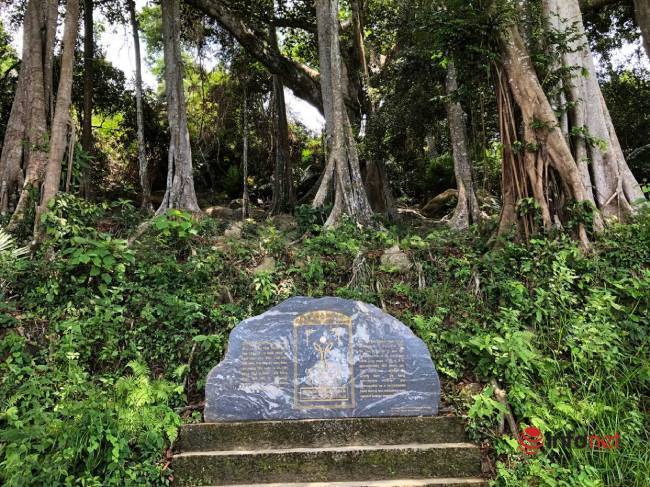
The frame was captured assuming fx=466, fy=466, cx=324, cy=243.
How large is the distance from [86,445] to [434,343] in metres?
3.20

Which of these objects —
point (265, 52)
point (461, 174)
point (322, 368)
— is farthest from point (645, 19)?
point (322, 368)

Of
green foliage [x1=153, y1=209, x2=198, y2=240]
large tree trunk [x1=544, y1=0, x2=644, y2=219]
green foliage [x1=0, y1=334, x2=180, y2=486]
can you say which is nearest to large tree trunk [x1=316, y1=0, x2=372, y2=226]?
green foliage [x1=153, y1=209, x2=198, y2=240]

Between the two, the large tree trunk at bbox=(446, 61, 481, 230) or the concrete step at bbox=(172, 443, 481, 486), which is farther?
the large tree trunk at bbox=(446, 61, 481, 230)

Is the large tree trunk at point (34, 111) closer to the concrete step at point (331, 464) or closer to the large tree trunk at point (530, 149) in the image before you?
the concrete step at point (331, 464)

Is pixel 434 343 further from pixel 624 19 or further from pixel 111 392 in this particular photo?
pixel 624 19

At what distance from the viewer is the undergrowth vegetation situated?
362 centimetres

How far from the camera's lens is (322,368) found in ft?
14.4

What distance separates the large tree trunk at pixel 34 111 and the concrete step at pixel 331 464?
4.06m

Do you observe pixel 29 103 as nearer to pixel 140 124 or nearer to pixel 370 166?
pixel 140 124

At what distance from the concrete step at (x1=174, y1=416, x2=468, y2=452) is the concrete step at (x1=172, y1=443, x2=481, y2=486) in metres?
0.13

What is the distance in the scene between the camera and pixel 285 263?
5934mm

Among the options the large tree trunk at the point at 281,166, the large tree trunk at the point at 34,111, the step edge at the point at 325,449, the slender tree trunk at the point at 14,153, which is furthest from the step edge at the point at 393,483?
the large tree trunk at the point at 281,166

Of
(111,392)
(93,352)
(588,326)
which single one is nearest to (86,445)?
(111,392)

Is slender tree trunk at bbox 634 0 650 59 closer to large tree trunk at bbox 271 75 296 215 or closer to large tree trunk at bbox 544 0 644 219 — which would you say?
large tree trunk at bbox 544 0 644 219
